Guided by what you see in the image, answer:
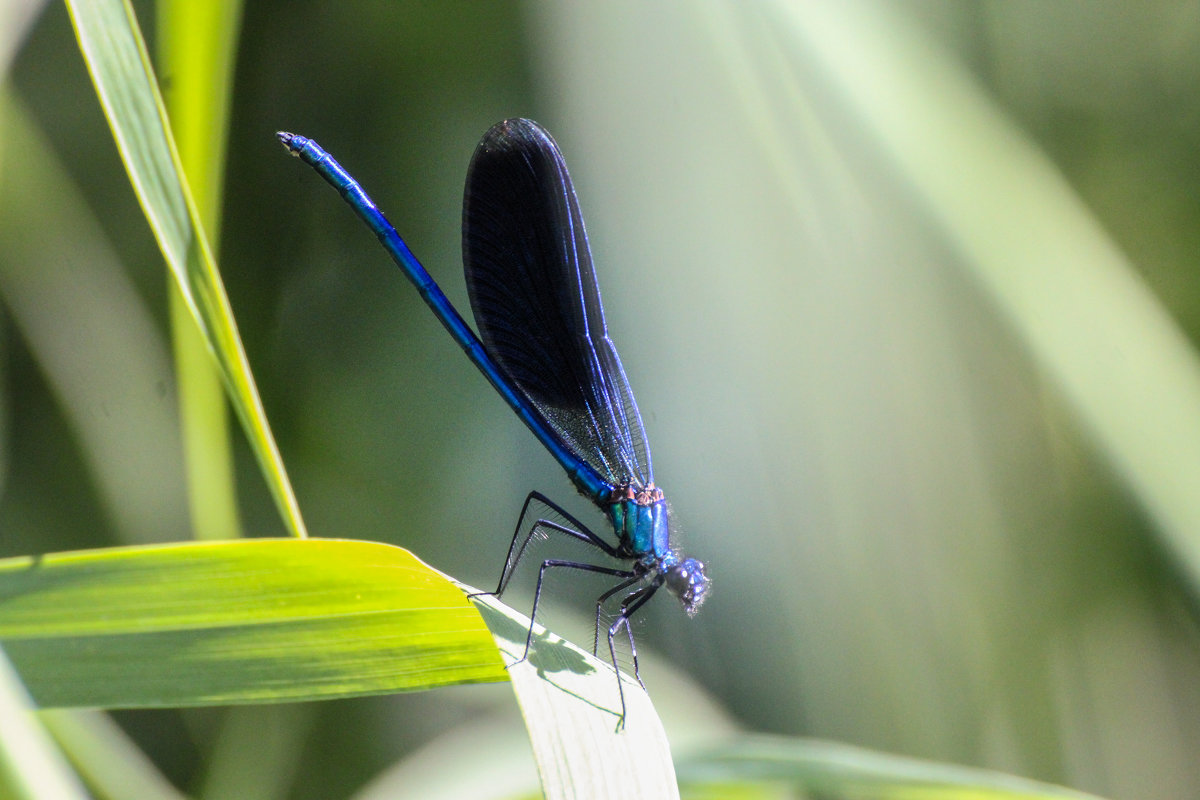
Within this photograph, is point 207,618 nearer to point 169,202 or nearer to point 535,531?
point 169,202

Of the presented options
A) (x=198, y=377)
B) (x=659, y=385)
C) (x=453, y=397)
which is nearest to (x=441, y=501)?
(x=453, y=397)

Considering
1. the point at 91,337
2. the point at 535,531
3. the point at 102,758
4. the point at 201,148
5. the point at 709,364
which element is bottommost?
the point at 102,758

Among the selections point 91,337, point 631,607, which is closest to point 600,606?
point 631,607

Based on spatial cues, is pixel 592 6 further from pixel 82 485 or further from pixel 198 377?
pixel 82 485

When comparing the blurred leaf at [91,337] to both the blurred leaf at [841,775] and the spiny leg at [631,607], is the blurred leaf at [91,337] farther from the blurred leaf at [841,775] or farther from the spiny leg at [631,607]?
the blurred leaf at [841,775]

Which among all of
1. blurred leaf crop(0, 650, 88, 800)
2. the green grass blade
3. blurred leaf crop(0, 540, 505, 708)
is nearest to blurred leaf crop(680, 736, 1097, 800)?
blurred leaf crop(0, 540, 505, 708)

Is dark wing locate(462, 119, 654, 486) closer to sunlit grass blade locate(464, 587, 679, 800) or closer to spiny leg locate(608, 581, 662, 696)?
Answer: spiny leg locate(608, 581, 662, 696)
